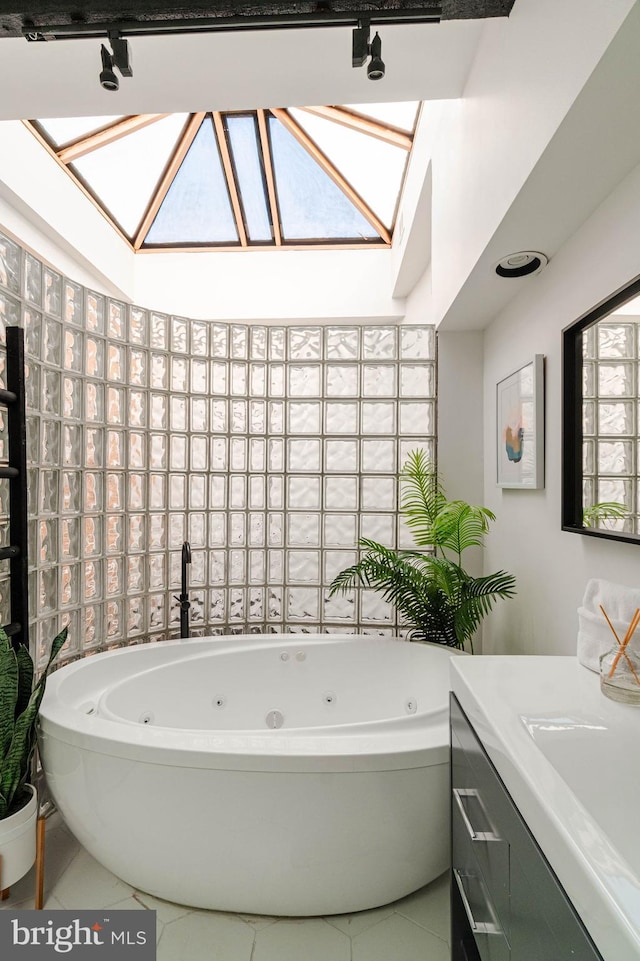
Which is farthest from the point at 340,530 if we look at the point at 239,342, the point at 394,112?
the point at 394,112

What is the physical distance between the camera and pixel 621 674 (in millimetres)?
1051

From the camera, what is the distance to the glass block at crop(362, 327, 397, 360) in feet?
8.71

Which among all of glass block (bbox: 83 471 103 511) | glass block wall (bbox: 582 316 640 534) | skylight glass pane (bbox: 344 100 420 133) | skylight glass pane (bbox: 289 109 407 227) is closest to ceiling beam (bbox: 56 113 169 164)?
skylight glass pane (bbox: 289 109 407 227)

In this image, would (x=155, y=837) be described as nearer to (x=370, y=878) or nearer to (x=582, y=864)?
(x=370, y=878)

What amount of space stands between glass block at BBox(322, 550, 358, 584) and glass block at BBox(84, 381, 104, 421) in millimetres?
1232

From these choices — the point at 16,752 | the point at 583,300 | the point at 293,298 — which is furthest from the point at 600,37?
the point at 293,298

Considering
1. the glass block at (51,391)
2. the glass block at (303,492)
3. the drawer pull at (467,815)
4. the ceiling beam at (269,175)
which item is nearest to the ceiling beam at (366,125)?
the ceiling beam at (269,175)

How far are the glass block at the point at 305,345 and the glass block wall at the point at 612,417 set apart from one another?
1.40 metres

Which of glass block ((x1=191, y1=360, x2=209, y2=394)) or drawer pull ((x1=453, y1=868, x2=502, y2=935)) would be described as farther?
glass block ((x1=191, y1=360, x2=209, y2=394))

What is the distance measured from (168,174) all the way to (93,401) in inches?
92.7

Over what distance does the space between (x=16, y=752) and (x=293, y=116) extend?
11.8 ft

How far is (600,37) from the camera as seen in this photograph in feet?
3.15

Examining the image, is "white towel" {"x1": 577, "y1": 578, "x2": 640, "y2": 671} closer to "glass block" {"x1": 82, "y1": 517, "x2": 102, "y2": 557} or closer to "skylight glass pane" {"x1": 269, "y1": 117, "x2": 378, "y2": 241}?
"glass block" {"x1": 82, "y1": 517, "x2": 102, "y2": 557}

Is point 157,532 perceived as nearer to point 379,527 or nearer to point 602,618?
point 379,527
